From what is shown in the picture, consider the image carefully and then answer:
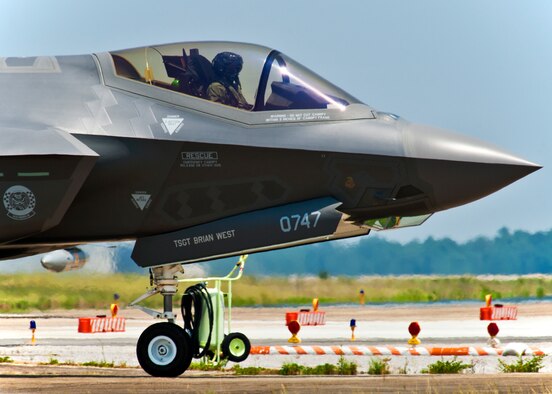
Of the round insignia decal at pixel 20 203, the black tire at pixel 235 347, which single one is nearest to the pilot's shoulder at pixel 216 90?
the round insignia decal at pixel 20 203

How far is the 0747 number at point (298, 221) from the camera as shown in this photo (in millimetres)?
13133

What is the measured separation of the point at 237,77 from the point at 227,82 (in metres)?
0.13

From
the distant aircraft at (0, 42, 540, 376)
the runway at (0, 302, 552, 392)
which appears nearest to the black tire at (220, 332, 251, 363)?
the runway at (0, 302, 552, 392)

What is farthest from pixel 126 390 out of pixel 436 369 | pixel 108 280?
pixel 108 280

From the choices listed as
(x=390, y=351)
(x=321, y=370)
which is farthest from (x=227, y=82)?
(x=390, y=351)

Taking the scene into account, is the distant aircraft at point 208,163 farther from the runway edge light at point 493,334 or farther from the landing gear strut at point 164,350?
the runway edge light at point 493,334

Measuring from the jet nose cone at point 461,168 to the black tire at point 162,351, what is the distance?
3227mm

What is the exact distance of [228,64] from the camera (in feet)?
45.0

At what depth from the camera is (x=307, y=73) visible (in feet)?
45.2

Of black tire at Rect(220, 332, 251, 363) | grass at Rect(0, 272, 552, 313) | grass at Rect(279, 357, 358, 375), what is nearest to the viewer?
grass at Rect(279, 357, 358, 375)

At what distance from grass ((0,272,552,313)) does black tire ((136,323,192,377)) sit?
1891cm

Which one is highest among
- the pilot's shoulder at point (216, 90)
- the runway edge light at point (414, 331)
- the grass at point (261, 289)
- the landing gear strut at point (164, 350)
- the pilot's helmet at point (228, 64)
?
the grass at point (261, 289)

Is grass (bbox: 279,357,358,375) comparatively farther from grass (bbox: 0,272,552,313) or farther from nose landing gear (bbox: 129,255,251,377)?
grass (bbox: 0,272,552,313)

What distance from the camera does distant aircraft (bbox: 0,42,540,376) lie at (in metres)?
12.9
